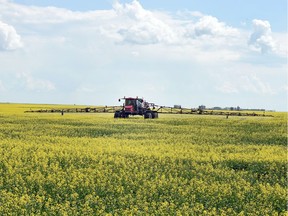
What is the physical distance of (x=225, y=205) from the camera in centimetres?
1320

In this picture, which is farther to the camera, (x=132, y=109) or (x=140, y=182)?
(x=132, y=109)

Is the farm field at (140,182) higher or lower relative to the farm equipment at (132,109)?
lower

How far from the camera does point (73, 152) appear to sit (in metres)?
21.8

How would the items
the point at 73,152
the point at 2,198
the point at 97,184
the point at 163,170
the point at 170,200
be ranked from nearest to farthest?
the point at 2,198 < the point at 170,200 < the point at 97,184 < the point at 163,170 < the point at 73,152

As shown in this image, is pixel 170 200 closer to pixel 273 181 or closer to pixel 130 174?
pixel 130 174

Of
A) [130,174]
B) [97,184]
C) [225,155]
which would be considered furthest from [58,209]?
[225,155]

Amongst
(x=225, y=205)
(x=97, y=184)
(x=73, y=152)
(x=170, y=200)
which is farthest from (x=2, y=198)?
(x=73, y=152)

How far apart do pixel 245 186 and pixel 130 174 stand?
12.8 feet

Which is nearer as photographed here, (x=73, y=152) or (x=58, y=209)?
(x=58, y=209)

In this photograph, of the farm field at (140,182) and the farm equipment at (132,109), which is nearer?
the farm field at (140,182)

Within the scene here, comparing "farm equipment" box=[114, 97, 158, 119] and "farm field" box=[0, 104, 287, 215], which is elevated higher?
"farm equipment" box=[114, 97, 158, 119]

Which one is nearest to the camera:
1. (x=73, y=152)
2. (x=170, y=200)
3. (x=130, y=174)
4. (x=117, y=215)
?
(x=117, y=215)

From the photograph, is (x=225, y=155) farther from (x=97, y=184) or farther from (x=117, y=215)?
(x=117, y=215)

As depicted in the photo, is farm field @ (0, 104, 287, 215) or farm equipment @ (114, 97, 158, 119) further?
farm equipment @ (114, 97, 158, 119)
